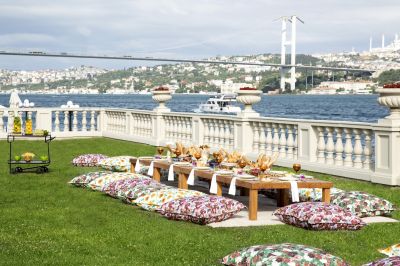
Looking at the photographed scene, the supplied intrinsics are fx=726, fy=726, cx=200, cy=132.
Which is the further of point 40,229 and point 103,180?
point 103,180

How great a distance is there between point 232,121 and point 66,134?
10.2 metres

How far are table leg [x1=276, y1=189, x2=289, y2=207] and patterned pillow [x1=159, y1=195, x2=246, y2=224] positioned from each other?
1.32 m

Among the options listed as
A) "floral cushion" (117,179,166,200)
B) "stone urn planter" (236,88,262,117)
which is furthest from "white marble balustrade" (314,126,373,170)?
"floral cushion" (117,179,166,200)

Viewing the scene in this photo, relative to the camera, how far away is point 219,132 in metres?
17.9

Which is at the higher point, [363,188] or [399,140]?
[399,140]

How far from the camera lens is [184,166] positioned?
11.5 meters

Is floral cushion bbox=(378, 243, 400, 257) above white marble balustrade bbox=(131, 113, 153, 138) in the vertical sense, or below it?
below

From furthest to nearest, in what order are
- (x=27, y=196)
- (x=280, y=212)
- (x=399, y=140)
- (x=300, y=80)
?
(x=300, y=80)
(x=399, y=140)
(x=27, y=196)
(x=280, y=212)

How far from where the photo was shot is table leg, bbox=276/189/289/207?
10.4 meters

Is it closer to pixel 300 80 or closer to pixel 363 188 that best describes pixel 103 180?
pixel 363 188

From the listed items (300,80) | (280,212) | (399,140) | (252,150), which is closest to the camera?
(280,212)

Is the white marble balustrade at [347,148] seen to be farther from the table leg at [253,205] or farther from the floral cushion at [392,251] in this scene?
the floral cushion at [392,251]

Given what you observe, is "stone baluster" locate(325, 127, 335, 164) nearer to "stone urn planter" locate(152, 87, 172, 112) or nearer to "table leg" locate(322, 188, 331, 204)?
"table leg" locate(322, 188, 331, 204)

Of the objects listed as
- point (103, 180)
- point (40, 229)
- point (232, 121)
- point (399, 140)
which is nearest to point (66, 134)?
point (232, 121)
